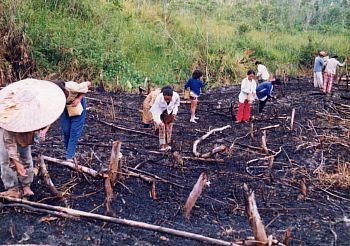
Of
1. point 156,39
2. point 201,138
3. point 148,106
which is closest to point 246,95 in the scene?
point 201,138

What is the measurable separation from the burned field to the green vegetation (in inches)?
140

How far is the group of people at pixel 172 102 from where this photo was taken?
670 centimetres

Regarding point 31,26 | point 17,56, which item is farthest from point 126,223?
point 31,26

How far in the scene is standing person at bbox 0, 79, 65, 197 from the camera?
4.34m

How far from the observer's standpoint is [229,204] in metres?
5.52

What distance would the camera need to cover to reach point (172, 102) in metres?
6.73

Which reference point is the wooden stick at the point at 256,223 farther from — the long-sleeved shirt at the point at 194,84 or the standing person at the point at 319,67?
the standing person at the point at 319,67

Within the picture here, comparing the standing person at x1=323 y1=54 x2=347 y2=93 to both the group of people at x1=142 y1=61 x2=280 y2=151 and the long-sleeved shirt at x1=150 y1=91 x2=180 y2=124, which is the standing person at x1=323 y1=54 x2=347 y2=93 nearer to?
the group of people at x1=142 y1=61 x2=280 y2=151

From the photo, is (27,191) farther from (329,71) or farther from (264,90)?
(329,71)

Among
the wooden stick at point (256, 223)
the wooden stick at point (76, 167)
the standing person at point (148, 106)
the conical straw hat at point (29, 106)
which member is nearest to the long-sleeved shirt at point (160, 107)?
the standing person at point (148, 106)

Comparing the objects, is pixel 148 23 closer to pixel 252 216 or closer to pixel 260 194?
pixel 260 194

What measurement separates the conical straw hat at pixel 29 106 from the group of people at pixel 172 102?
7.32 ft

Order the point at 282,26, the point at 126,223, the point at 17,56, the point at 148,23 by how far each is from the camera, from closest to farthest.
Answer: the point at 126,223, the point at 17,56, the point at 148,23, the point at 282,26

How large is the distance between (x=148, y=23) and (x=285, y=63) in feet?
18.6
